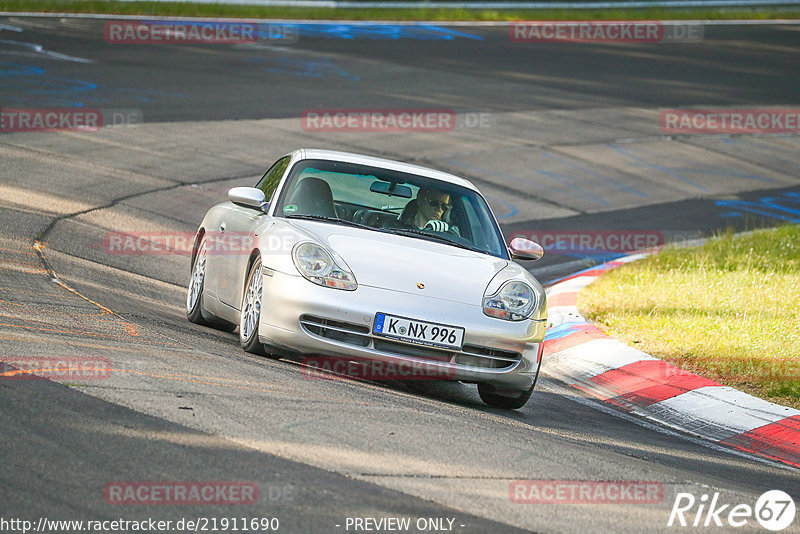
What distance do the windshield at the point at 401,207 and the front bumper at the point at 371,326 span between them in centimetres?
98

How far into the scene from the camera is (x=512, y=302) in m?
7.06

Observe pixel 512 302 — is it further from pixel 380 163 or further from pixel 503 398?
pixel 380 163

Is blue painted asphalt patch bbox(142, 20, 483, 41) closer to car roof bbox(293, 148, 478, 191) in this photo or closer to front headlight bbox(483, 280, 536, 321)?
car roof bbox(293, 148, 478, 191)

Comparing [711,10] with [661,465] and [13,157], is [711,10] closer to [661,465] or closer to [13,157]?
[13,157]

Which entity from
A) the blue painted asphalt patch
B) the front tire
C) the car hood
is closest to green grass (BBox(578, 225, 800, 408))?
the car hood

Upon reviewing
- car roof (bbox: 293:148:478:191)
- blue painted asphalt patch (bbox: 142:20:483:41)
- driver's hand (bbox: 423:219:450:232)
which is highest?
blue painted asphalt patch (bbox: 142:20:483:41)

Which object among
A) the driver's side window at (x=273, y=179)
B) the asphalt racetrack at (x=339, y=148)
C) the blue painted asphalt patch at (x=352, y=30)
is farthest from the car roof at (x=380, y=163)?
the blue painted asphalt patch at (x=352, y=30)

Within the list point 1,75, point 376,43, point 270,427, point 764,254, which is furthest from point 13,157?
point 376,43

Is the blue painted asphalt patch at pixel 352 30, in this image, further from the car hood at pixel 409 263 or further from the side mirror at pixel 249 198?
the car hood at pixel 409 263

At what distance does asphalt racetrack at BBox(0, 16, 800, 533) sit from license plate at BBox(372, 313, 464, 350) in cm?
36

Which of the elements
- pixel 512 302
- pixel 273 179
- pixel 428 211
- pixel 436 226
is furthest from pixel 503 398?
pixel 273 179

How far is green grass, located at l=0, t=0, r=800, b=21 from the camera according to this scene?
29.0 meters

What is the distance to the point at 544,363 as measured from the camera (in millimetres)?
9484

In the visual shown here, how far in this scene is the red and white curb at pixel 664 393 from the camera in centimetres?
727
